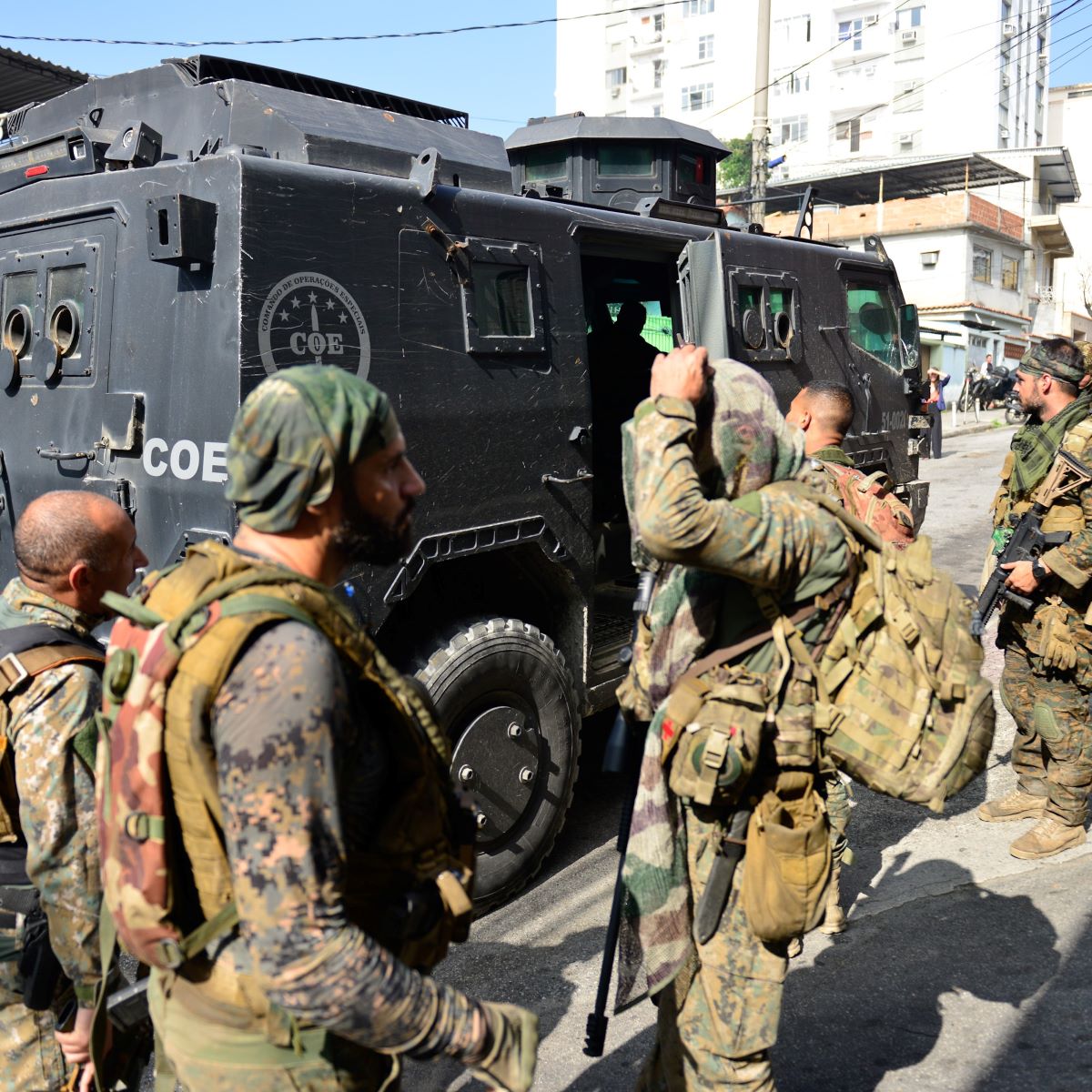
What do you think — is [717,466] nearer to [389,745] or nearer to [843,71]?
[389,745]

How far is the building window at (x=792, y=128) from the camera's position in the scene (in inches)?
2170

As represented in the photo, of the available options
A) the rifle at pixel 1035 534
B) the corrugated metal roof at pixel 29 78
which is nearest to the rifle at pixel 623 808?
the rifle at pixel 1035 534

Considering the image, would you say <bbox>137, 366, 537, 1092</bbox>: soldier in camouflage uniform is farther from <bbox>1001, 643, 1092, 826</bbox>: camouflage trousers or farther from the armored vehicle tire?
<bbox>1001, 643, 1092, 826</bbox>: camouflage trousers

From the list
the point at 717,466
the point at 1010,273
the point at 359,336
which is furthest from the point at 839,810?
the point at 1010,273

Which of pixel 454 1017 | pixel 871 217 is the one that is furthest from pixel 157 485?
pixel 871 217

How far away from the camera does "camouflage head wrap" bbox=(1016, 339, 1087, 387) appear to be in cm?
455

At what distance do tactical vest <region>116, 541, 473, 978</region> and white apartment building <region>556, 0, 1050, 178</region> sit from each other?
1850 inches

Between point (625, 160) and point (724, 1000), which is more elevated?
Result: point (625, 160)

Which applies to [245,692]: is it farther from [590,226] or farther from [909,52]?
[909,52]

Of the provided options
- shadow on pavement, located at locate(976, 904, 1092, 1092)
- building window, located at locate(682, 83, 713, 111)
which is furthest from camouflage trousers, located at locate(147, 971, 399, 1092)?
building window, located at locate(682, 83, 713, 111)

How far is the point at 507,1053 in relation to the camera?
1.47m

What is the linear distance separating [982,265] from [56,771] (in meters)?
40.1

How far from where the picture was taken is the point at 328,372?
61.5 inches

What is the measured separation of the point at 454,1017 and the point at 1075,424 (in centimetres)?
400
